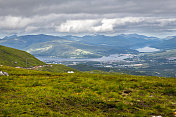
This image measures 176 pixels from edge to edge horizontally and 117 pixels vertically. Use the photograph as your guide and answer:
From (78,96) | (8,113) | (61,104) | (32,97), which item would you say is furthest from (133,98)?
(8,113)

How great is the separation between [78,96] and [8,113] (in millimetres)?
8279

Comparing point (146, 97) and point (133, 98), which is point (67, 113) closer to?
point (133, 98)

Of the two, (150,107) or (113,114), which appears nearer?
(113,114)

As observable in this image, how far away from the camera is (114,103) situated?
18828 millimetres

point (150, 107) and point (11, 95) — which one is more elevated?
point (11, 95)

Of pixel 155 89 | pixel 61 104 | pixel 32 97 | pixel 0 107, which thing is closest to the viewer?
pixel 0 107

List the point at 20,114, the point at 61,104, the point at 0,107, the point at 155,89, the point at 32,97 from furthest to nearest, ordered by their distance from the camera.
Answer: the point at 155,89 → the point at 32,97 → the point at 61,104 → the point at 0,107 → the point at 20,114

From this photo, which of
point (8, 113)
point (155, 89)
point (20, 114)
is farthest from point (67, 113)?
point (155, 89)

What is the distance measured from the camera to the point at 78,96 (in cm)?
2089

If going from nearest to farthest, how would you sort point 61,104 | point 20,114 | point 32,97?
point 20,114, point 61,104, point 32,97

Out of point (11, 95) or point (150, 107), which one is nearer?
point (150, 107)

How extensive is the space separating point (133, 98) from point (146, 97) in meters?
1.74

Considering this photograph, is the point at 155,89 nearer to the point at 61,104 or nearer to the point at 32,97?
the point at 61,104

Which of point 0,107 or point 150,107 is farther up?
point 0,107
